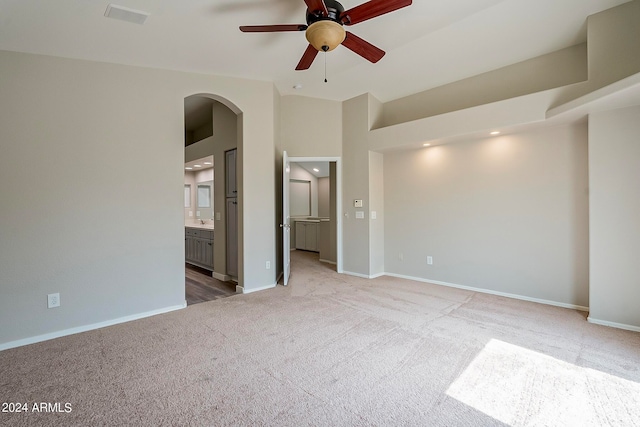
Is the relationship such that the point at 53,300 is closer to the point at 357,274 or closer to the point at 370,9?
the point at 370,9

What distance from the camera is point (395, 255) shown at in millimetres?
4988

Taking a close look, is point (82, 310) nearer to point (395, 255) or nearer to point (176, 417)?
point (176, 417)

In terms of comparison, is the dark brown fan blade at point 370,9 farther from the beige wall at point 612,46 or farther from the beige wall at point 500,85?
the beige wall at point 500,85

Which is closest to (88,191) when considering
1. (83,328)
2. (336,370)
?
(83,328)

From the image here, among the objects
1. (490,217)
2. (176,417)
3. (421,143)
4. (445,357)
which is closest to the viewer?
(176,417)

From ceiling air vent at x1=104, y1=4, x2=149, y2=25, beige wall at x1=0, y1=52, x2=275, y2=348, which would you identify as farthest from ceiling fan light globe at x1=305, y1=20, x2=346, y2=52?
beige wall at x1=0, y1=52, x2=275, y2=348

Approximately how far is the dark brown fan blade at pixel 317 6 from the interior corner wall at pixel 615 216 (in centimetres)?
289

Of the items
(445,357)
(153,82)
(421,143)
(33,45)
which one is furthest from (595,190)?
(33,45)

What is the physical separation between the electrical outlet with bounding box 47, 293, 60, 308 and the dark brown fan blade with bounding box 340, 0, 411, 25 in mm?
3513

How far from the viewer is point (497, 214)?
391 cm

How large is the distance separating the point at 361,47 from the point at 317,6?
615mm

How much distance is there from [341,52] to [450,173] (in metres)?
2.34

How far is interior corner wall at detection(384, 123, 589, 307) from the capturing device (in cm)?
339

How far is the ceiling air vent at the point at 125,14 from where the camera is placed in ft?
7.65
